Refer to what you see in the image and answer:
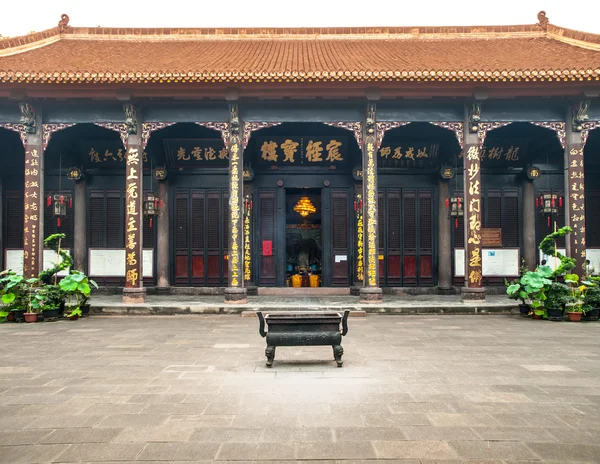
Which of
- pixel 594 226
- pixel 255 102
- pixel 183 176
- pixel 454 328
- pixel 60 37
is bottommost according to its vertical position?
pixel 454 328

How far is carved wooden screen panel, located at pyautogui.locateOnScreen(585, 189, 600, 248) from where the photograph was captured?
41.5ft

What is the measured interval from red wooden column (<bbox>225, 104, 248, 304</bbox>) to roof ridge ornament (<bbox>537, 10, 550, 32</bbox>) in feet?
30.0

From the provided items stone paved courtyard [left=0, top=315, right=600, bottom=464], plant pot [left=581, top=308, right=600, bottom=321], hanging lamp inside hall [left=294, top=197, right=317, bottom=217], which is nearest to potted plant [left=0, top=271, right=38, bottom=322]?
stone paved courtyard [left=0, top=315, right=600, bottom=464]

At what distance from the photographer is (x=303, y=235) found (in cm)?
1634

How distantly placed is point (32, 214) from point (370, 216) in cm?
740

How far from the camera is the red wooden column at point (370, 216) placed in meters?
10.1

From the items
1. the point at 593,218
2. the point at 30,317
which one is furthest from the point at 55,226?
the point at 593,218

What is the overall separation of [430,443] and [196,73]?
838 cm

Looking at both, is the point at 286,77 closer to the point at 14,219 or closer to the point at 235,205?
the point at 235,205

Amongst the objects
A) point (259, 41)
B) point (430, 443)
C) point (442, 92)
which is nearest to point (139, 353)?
point (430, 443)

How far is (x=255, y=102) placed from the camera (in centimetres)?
1034

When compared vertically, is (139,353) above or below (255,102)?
below

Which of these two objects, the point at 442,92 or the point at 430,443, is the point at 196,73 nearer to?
the point at 442,92

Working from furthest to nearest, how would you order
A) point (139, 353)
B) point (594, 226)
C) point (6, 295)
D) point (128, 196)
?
1. point (594, 226)
2. point (128, 196)
3. point (6, 295)
4. point (139, 353)
